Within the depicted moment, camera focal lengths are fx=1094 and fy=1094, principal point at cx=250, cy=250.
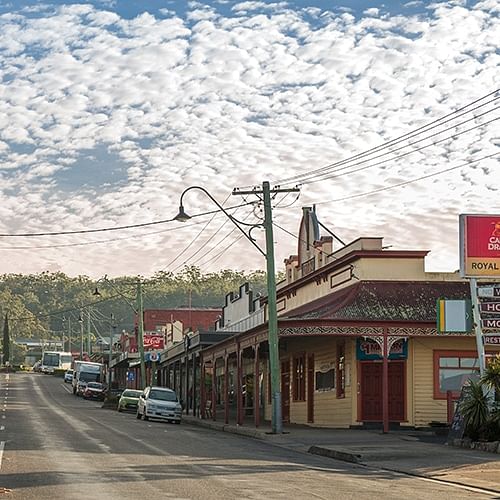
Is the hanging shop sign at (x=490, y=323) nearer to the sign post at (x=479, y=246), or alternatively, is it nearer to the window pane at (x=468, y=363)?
the sign post at (x=479, y=246)

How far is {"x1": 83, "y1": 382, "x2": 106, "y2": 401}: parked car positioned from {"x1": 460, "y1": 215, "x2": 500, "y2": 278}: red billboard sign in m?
57.1

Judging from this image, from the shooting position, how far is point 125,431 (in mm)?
35375

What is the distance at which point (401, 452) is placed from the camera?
1031 inches

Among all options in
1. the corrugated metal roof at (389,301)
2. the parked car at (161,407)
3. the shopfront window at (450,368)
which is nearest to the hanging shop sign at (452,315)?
the corrugated metal roof at (389,301)

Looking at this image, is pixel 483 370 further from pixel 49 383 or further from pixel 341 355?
pixel 49 383

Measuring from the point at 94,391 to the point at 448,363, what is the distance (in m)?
51.0

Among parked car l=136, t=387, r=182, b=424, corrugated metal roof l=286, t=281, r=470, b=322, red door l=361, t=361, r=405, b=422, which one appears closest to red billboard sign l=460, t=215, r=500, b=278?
corrugated metal roof l=286, t=281, r=470, b=322

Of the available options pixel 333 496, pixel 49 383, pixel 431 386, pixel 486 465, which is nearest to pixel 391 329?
pixel 431 386

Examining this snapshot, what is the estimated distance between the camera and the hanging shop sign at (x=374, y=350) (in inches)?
1454

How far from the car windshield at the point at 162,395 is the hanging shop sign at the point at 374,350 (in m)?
12.8

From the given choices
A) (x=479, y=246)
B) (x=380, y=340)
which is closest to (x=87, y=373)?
(x=380, y=340)

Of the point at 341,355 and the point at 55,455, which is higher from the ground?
the point at 341,355

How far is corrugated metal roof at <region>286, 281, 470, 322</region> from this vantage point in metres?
35.5

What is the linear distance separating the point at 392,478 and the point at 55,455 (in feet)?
24.5
